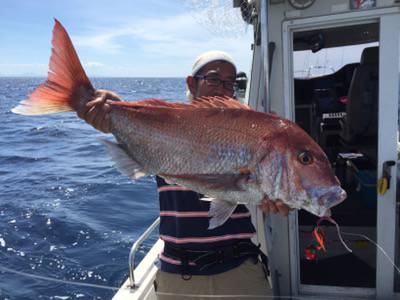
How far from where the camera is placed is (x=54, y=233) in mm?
6582

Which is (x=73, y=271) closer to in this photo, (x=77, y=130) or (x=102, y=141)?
(x=102, y=141)

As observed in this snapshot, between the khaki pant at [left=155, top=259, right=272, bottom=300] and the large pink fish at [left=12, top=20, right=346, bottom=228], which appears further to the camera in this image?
the khaki pant at [left=155, top=259, right=272, bottom=300]

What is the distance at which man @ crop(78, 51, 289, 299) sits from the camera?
88.9 inches

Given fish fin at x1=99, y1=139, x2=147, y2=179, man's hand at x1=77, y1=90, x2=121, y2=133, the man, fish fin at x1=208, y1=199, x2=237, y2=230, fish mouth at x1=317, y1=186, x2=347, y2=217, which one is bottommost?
the man

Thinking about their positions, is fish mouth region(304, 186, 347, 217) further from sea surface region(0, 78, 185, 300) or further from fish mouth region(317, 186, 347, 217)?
sea surface region(0, 78, 185, 300)

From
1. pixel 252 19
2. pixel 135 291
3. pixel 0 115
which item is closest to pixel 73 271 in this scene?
pixel 135 291

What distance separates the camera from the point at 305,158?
5.33ft

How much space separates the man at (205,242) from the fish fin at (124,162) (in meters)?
0.48

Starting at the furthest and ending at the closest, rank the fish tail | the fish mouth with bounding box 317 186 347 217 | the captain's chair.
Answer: the captain's chair → the fish tail → the fish mouth with bounding box 317 186 347 217

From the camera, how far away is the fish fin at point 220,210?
5.70 feet

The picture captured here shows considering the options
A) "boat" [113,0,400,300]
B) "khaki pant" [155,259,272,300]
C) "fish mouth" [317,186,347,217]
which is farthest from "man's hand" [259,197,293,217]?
"boat" [113,0,400,300]

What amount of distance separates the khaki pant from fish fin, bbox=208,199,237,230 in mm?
716

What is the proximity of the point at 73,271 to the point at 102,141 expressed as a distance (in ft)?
13.4

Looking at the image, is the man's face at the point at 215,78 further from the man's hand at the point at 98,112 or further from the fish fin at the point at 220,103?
the man's hand at the point at 98,112
